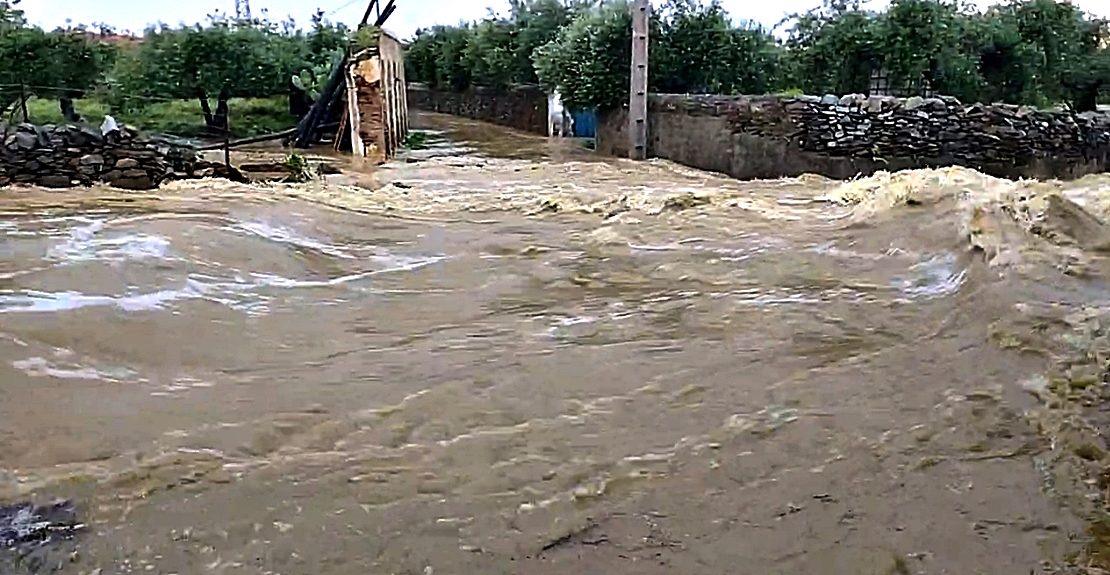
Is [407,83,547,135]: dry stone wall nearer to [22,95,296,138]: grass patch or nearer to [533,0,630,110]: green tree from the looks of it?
[533,0,630,110]: green tree

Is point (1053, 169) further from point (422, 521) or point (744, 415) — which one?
point (422, 521)

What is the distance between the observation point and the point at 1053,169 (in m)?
12.4

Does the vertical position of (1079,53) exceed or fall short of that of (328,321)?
it exceeds it

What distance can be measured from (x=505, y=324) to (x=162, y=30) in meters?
14.7

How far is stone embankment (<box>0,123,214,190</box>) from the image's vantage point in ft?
31.7

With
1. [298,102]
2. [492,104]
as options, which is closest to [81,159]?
[298,102]

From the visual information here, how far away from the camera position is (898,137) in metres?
12.0

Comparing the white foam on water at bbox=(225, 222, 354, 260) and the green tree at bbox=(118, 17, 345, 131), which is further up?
the green tree at bbox=(118, 17, 345, 131)

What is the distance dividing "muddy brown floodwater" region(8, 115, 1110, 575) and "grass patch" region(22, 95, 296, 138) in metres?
7.54

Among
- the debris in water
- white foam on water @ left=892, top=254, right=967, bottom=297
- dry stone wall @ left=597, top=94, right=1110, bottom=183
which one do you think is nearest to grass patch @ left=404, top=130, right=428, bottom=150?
dry stone wall @ left=597, top=94, right=1110, bottom=183

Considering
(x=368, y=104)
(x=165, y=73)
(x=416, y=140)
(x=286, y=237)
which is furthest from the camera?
(x=416, y=140)

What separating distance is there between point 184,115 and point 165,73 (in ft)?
3.75

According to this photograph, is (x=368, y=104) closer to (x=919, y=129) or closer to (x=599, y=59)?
(x=599, y=59)

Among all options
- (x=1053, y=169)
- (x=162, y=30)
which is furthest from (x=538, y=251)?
(x=162, y=30)
